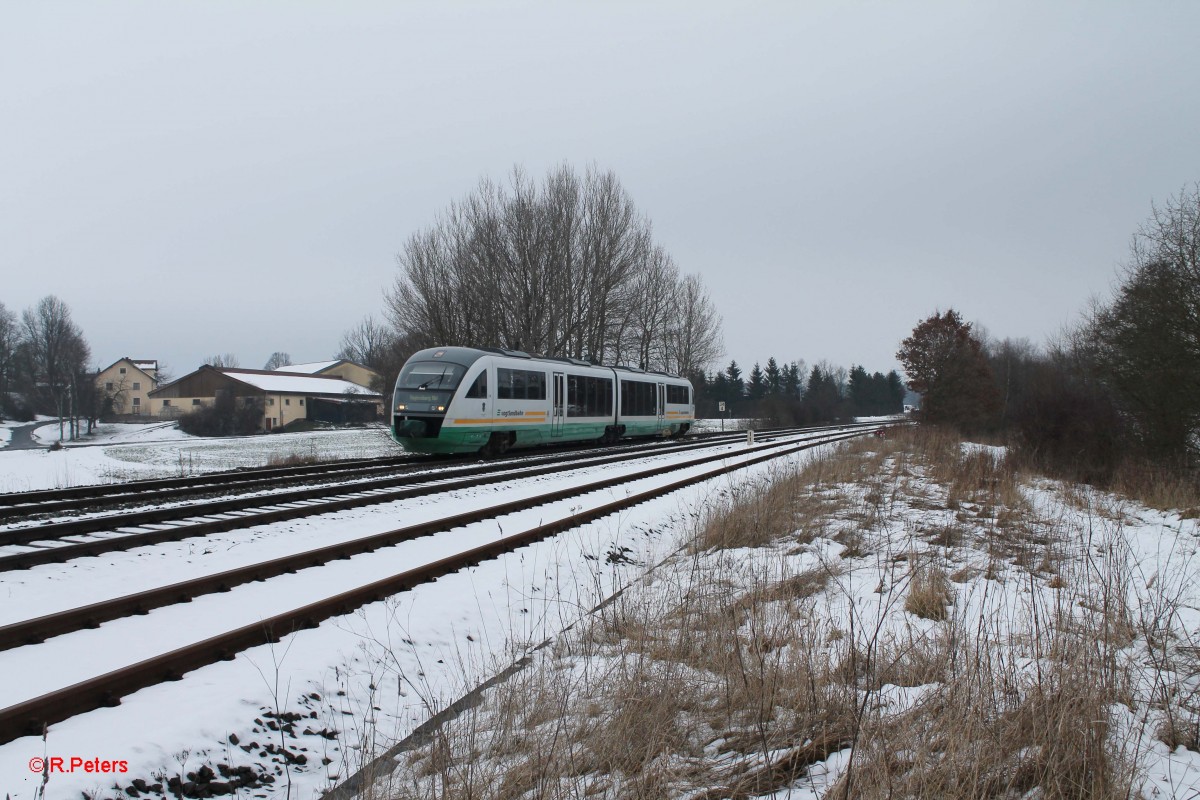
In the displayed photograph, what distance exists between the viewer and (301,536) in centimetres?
872

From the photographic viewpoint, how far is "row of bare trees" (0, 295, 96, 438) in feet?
254

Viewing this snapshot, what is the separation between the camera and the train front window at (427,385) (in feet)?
62.7

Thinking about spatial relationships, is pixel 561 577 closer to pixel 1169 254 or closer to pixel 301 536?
pixel 301 536

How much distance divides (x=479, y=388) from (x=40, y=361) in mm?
88650

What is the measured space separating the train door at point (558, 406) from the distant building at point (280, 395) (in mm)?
46755

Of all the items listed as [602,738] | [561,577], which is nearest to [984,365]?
[561,577]

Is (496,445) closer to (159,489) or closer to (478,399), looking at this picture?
(478,399)

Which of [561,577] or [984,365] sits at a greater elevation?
[984,365]

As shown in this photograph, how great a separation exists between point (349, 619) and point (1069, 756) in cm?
465

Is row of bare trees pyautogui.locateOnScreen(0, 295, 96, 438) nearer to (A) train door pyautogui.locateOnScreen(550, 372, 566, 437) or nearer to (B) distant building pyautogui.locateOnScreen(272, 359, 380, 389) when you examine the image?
(B) distant building pyautogui.locateOnScreen(272, 359, 380, 389)

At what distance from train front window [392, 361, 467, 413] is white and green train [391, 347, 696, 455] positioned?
26 mm

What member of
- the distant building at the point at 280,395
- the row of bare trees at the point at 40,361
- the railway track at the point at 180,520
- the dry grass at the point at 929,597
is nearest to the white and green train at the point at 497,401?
the railway track at the point at 180,520

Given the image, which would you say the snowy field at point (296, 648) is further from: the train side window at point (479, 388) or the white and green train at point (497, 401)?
the train side window at point (479, 388)

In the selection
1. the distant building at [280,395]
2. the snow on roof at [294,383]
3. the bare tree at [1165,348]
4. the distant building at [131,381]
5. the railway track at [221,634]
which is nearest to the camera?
the railway track at [221,634]
